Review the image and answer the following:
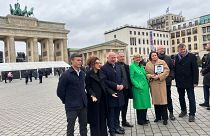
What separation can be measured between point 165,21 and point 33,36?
233 ft

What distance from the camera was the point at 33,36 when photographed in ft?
243

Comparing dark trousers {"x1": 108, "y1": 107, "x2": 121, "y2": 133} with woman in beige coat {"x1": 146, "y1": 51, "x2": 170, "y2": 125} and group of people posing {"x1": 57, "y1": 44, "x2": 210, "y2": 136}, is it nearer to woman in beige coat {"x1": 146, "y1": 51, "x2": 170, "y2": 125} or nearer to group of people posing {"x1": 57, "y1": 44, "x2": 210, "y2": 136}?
group of people posing {"x1": 57, "y1": 44, "x2": 210, "y2": 136}

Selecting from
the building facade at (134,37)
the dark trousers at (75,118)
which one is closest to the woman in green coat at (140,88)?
the dark trousers at (75,118)

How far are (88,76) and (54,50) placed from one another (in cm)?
8382

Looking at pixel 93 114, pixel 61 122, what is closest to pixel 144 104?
pixel 93 114

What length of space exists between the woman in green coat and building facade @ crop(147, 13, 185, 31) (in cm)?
11515

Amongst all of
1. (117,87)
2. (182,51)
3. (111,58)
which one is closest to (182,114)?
(182,51)

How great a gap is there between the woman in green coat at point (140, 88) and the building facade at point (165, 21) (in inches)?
4534

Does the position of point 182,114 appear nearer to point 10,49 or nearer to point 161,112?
point 161,112

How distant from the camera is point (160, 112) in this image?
7586 millimetres

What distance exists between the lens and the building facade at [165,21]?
11931cm

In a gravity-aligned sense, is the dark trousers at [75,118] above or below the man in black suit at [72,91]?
below

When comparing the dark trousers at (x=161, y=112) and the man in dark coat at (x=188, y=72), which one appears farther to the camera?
the man in dark coat at (x=188, y=72)

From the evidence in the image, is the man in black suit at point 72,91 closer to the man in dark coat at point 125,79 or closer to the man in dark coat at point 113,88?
the man in dark coat at point 113,88
